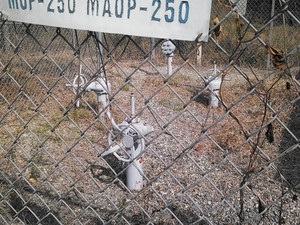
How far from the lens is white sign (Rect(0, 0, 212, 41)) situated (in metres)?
1.19

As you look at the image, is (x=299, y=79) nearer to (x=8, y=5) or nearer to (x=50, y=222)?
(x=8, y=5)

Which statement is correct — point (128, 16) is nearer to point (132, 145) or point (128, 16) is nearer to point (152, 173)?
Answer: point (132, 145)

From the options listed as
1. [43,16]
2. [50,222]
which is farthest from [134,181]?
[43,16]

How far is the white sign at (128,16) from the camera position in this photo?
1189 millimetres

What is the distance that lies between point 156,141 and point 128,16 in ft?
9.49

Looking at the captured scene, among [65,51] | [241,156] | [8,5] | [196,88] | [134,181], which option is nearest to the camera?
[8,5]

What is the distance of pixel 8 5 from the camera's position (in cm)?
156

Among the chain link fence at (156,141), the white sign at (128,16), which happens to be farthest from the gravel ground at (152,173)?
the white sign at (128,16)

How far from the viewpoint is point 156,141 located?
161 inches

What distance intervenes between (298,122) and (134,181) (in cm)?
300

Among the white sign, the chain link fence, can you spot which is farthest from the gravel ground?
the white sign

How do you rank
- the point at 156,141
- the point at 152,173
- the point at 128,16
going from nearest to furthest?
the point at 128,16 → the point at 152,173 → the point at 156,141

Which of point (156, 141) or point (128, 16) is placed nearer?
point (128, 16)

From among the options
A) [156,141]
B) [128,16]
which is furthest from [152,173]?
[128,16]
